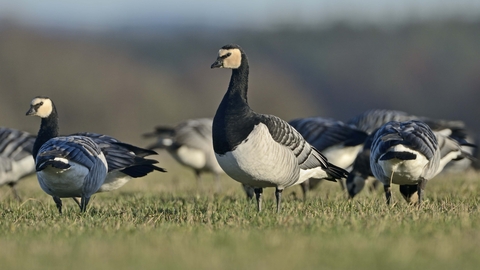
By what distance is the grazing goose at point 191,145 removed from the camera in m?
14.5

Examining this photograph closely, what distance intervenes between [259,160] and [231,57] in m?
1.34

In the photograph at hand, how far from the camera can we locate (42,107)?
9.78m

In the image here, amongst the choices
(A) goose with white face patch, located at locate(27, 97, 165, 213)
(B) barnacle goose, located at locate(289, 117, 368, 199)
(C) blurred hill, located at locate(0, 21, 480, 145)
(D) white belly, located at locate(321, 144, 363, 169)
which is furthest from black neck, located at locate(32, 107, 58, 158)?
(C) blurred hill, located at locate(0, 21, 480, 145)

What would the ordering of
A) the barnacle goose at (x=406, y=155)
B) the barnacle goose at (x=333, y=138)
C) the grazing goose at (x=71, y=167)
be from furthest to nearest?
the barnacle goose at (x=333, y=138) → the barnacle goose at (x=406, y=155) → the grazing goose at (x=71, y=167)

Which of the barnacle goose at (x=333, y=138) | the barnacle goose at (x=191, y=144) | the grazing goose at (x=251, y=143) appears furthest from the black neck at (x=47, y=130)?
the barnacle goose at (x=191, y=144)

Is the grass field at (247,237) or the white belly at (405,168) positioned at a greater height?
the white belly at (405,168)

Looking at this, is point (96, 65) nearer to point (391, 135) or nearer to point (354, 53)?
point (354, 53)

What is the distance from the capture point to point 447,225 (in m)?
6.34

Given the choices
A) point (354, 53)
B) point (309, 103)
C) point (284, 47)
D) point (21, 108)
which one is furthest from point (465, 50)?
point (21, 108)

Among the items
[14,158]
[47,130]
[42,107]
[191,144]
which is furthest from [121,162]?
[191,144]

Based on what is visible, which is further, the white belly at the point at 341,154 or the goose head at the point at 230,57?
the white belly at the point at 341,154

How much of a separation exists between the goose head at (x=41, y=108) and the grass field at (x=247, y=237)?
1.56 m

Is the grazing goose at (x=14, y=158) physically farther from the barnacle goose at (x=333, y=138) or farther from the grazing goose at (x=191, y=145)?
the barnacle goose at (x=333, y=138)

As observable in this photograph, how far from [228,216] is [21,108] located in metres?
39.1
